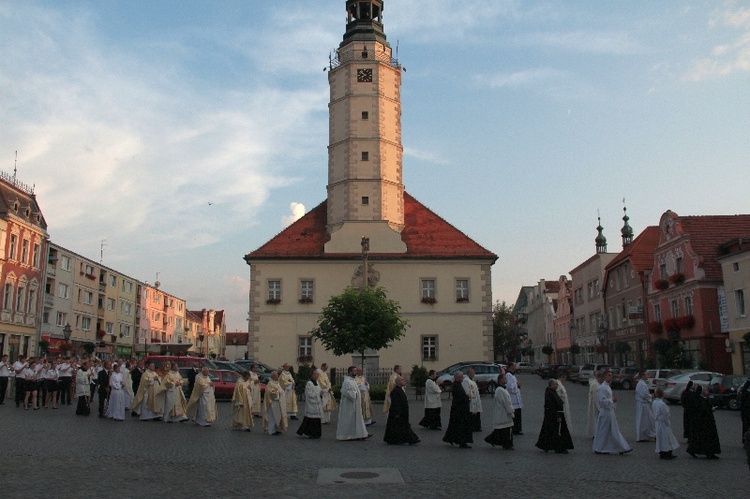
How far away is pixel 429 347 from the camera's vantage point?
42.1m

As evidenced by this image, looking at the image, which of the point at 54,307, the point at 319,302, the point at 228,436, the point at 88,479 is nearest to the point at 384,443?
the point at 228,436

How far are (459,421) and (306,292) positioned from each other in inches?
1133

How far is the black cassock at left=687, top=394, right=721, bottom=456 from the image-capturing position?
1301cm

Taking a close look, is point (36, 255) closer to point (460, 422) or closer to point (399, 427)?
point (399, 427)

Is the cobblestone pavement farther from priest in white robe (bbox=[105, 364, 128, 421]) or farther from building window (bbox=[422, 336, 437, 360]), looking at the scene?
building window (bbox=[422, 336, 437, 360])

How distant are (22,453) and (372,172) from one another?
3277 cm

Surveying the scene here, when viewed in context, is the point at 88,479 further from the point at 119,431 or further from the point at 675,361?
the point at 675,361

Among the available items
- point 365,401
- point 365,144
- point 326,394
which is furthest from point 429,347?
point 326,394

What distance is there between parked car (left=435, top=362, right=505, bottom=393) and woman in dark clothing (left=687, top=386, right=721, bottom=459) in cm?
1828

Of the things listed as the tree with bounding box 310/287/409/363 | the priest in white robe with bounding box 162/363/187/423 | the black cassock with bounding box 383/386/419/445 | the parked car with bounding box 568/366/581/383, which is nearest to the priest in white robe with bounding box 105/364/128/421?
the priest in white robe with bounding box 162/363/187/423

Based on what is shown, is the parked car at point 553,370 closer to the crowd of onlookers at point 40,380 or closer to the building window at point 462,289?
the building window at point 462,289

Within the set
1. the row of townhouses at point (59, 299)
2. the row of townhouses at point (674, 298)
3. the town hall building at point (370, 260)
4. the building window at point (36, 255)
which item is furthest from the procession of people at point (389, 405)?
the building window at point (36, 255)

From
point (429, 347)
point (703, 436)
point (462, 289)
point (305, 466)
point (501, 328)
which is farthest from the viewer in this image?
point (501, 328)

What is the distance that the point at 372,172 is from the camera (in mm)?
43469
